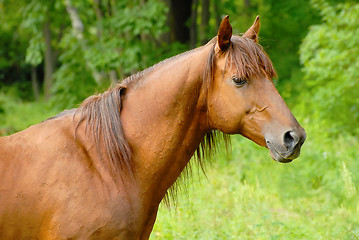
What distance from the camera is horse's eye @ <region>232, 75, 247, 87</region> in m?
2.86

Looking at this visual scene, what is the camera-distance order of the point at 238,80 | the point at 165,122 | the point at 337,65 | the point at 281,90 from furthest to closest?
1. the point at 281,90
2. the point at 337,65
3. the point at 165,122
4. the point at 238,80

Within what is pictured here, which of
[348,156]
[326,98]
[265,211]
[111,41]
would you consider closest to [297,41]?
[326,98]

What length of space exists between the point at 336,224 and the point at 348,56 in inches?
183

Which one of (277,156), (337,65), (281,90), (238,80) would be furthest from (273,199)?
(281,90)

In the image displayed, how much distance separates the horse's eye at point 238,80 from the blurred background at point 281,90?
29.0 inches

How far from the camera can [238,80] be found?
2863 mm

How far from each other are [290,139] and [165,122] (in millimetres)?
795

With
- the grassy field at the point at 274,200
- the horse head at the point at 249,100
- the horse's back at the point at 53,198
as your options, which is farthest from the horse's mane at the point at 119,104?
the grassy field at the point at 274,200

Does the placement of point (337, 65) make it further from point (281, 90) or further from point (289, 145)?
point (289, 145)

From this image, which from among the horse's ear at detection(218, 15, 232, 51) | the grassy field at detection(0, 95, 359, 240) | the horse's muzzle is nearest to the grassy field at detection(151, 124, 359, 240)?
the grassy field at detection(0, 95, 359, 240)

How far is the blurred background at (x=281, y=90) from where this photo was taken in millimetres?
5133

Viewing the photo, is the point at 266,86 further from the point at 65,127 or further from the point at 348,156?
the point at 348,156

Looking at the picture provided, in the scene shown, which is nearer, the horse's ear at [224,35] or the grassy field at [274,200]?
the horse's ear at [224,35]

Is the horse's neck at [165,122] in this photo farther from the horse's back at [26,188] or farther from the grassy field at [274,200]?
the grassy field at [274,200]
